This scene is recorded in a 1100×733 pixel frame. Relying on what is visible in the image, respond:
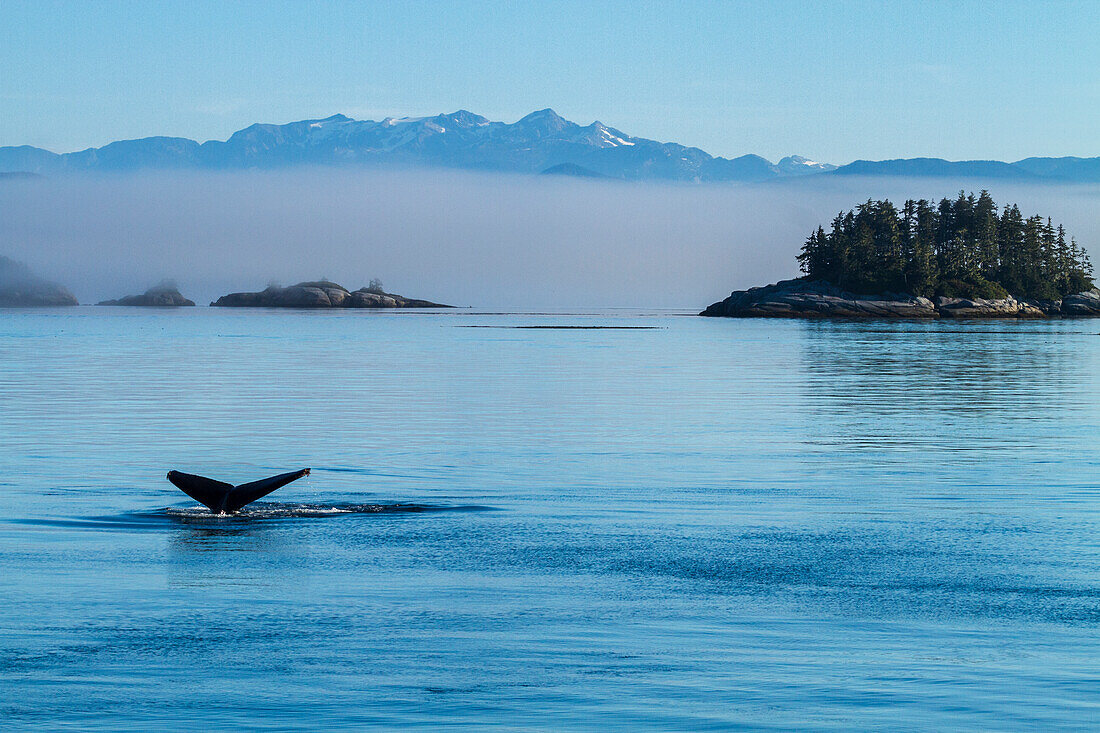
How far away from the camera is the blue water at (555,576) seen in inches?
473

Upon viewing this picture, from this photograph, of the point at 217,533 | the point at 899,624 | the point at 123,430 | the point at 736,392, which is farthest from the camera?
the point at 736,392

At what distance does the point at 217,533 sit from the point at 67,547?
255 cm

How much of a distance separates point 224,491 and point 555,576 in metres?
8.48

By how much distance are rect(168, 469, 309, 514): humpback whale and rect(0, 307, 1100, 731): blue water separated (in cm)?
50

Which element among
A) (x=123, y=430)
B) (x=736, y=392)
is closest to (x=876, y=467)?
(x=123, y=430)

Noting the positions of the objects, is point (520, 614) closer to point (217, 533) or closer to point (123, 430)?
point (217, 533)

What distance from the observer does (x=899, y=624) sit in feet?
49.0

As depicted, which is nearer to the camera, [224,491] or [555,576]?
[555,576]

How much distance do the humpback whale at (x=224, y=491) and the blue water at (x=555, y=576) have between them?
0.50 metres

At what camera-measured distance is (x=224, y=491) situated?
23.2 m

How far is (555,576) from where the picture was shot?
57.9 feet

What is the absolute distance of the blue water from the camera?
12023 mm

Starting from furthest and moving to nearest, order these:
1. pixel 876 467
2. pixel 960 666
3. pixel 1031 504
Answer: pixel 876 467 → pixel 1031 504 → pixel 960 666

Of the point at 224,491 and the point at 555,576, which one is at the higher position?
the point at 224,491
